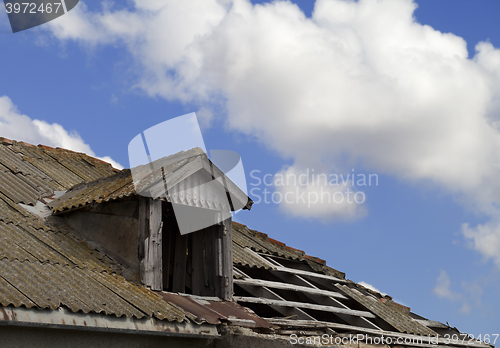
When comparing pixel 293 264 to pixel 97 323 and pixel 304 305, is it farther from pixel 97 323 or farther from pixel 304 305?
pixel 97 323

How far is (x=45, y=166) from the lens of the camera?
1059cm

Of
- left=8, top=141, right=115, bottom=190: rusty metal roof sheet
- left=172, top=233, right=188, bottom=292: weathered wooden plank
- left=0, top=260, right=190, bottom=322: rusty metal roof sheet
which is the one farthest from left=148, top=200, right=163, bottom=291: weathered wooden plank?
left=8, top=141, right=115, bottom=190: rusty metal roof sheet

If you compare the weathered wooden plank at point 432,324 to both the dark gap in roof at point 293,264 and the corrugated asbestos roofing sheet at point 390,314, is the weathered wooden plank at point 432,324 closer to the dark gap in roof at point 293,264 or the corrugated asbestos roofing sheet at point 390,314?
the corrugated asbestos roofing sheet at point 390,314

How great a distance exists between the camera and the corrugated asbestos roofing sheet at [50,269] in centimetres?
582

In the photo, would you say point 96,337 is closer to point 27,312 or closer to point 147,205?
point 27,312

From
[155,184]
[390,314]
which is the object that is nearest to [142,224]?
[155,184]

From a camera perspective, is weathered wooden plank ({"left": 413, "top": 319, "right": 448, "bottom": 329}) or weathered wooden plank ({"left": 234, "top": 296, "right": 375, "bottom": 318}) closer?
weathered wooden plank ({"left": 234, "top": 296, "right": 375, "bottom": 318})

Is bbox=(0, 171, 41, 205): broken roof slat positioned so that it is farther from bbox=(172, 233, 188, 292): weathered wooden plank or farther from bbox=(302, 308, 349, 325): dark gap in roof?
bbox=(302, 308, 349, 325): dark gap in roof

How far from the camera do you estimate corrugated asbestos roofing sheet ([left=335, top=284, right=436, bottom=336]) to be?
417 inches

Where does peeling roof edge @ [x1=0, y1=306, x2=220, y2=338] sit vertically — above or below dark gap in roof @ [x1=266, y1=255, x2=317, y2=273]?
below

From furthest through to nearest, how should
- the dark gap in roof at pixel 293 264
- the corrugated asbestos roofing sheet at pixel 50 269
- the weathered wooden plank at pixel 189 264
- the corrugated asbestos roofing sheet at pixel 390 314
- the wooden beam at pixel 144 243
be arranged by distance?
1. the dark gap in roof at pixel 293 264
2. the corrugated asbestos roofing sheet at pixel 390 314
3. the weathered wooden plank at pixel 189 264
4. the wooden beam at pixel 144 243
5. the corrugated asbestos roofing sheet at pixel 50 269

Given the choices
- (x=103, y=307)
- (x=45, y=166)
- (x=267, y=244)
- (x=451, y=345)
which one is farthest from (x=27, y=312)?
(x=451, y=345)

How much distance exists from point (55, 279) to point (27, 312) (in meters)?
1.07

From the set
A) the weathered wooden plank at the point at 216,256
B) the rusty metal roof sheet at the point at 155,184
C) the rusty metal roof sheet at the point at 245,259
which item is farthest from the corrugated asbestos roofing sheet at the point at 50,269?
the rusty metal roof sheet at the point at 245,259
